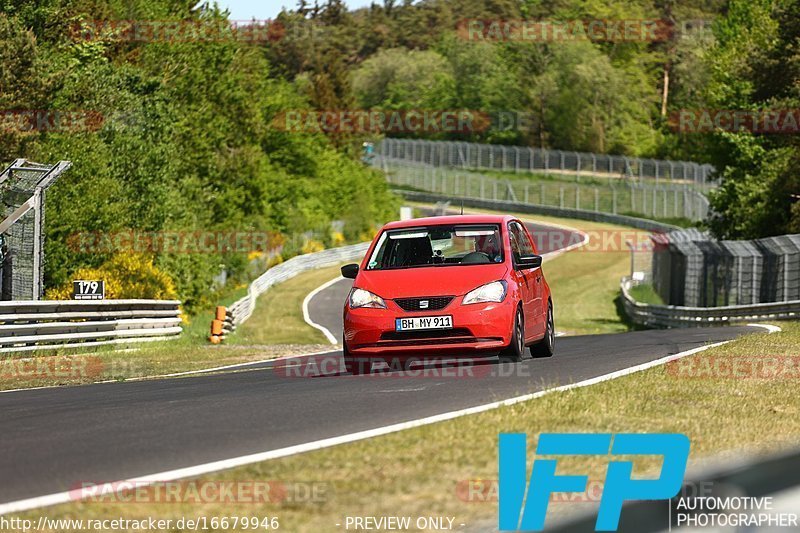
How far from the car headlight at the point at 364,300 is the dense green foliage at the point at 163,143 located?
25541mm

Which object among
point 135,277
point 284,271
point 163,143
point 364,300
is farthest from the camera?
point 284,271

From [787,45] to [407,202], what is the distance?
6166 cm

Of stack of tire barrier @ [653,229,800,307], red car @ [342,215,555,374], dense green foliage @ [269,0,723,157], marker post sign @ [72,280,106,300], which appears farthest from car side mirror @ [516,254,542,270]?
dense green foliage @ [269,0,723,157]

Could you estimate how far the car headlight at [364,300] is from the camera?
13.9m

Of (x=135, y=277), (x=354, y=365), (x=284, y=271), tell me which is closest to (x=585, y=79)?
(x=284, y=271)

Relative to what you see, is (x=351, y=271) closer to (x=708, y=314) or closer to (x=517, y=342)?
(x=517, y=342)

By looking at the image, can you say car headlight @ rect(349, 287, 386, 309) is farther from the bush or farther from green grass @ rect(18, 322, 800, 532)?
the bush

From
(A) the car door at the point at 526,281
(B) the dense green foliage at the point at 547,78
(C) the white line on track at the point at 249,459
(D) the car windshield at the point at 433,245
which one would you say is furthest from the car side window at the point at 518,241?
(B) the dense green foliage at the point at 547,78

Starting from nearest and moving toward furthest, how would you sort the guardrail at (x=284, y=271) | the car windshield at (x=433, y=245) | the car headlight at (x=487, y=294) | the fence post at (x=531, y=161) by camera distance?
the car headlight at (x=487, y=294)
the car windshield at (x=433, y=245)
the guardrail at (x=284, y=271)
the fence post at (x=531, y=161)

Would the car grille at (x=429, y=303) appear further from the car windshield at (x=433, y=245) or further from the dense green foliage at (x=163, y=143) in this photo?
the dense green foliage at (x=163, y=143)

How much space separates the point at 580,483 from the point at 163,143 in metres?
44.7

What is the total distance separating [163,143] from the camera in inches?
1937

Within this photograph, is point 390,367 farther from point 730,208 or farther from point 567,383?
point 730,208

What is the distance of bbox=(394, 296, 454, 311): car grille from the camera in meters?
13.8
